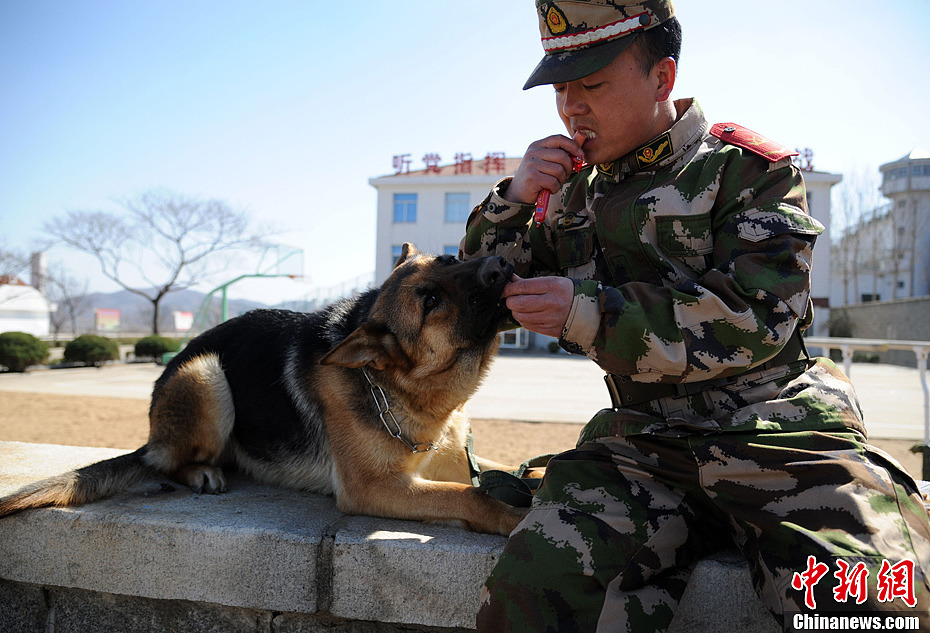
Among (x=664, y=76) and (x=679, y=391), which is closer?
(x=679, y=391)

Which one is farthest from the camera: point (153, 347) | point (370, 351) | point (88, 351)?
point (153, 347)

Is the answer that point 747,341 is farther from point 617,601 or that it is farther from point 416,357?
point 416,357

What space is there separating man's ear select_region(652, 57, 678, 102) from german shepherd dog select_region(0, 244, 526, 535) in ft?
3.04

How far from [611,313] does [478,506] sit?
43.1 inches

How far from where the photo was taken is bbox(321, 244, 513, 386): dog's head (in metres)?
2.73

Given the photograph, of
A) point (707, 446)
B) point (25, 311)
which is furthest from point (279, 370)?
point (25, 311)

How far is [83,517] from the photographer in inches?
102

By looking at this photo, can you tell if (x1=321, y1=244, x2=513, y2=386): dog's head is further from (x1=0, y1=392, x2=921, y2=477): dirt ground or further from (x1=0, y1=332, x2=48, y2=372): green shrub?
(x1=0, y1=332, x2=48, y2=372): green shrub

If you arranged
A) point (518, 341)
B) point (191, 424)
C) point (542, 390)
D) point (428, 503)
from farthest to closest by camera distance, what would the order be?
point (518, 341), point (542, 390), point (191, 424), point (428, 503)

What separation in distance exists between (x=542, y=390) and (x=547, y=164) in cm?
1358

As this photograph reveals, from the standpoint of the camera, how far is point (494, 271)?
8.09 ft

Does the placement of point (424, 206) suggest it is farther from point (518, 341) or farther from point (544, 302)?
point (544, 302)

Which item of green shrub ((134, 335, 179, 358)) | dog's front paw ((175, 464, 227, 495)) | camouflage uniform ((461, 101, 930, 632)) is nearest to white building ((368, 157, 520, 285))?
green shrub ((134, 335, 179, 358))

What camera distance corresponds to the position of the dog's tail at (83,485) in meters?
2.63
